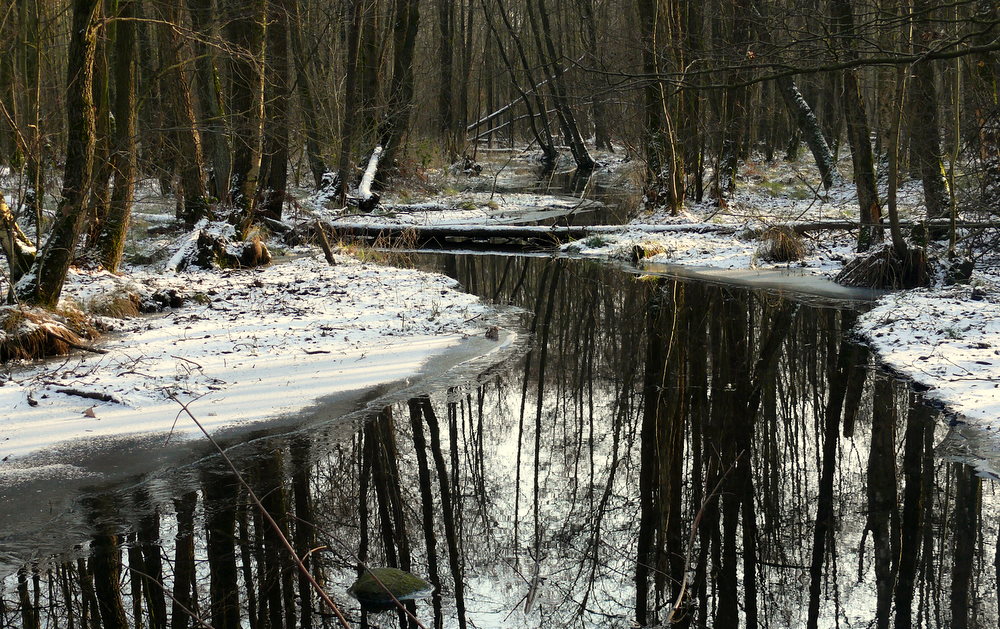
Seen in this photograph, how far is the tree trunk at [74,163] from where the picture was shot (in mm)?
8922

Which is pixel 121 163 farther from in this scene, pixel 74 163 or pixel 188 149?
pixel 74 163

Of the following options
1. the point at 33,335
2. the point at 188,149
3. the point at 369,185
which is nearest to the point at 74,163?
the point at 33,335

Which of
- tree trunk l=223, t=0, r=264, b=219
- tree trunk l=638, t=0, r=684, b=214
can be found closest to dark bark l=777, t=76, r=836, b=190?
tree trunk l=638, t=0, r=684, b=214

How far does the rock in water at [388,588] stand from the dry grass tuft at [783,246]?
13.0 m

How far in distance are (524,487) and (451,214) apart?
16.3 metres

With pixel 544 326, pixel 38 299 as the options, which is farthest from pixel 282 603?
pixel 544 326

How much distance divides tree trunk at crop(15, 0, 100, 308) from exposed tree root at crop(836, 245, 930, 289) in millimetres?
10842

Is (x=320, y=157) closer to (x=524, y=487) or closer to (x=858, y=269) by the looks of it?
(x=858, y=269)

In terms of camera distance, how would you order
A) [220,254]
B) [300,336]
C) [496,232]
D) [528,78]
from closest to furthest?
[300,336]
[220,254]
[496,232]
[528,78]

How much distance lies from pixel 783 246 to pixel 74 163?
11940 millimetres

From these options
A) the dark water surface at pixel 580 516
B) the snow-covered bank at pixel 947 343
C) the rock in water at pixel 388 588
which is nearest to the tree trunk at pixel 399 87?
the snow-covered bank at pixel 947 343

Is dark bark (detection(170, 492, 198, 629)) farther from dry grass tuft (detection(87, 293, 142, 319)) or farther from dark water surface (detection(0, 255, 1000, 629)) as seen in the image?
dry grass tuft (detection(87, 293, 142, 319))

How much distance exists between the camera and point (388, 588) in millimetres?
4395

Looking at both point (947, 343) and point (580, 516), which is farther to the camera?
point (947, 343)
